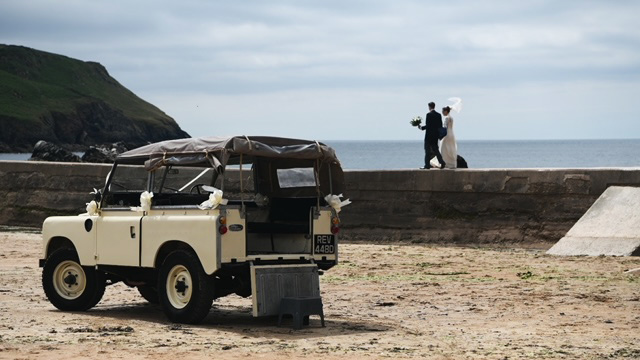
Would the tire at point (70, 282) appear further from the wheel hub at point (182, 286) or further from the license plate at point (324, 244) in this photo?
the license plate at point (324, 244)

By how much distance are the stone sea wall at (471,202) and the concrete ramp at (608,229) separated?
803mm

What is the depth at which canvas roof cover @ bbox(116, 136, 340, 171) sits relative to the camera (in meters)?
12.1

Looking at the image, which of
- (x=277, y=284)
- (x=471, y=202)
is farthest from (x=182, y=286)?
(x=471, y=202)

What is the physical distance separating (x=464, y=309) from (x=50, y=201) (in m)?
14.4

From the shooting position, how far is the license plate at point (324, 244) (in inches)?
498

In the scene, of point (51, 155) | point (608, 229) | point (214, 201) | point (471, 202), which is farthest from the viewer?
point (51, 155)

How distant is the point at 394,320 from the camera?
506 inches

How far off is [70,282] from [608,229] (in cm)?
981

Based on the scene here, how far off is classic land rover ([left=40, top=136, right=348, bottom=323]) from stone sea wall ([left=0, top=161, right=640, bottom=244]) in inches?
271

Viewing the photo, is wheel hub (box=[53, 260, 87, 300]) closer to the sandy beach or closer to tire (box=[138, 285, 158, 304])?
the sandy beach

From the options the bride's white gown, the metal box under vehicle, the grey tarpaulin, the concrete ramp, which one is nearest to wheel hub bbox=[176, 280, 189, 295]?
the metal box under vehicle

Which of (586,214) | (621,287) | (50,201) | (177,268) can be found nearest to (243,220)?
(177,268)

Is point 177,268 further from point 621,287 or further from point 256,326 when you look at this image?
point 621,287

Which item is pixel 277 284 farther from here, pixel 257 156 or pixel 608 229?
pixel 608 229
